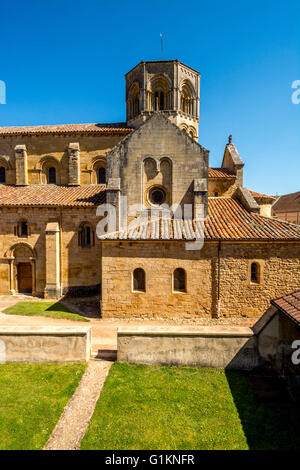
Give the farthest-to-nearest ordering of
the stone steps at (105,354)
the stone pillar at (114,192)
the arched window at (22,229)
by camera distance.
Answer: the arched window at (22,229) → the stone pillar at (114,192) → the stone steps at (105,354)

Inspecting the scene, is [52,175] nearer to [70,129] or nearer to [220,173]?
[70,129]

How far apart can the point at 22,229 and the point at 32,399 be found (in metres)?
13.5

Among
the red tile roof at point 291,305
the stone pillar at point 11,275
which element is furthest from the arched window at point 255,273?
the stone pillar at point 11,275

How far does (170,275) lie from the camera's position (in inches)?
527

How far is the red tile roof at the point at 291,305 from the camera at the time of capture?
705cm

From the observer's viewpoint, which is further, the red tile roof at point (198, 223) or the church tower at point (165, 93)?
the church tower at point (165, 93)

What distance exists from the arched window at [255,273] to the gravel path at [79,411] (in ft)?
27.6

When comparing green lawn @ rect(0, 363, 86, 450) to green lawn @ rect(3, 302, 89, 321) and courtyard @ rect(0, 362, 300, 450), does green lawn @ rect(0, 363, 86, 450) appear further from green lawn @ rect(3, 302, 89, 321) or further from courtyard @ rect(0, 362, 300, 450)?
green lawn @ rect(3, 302, 89, 321)

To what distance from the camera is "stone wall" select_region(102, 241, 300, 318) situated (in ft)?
43.3

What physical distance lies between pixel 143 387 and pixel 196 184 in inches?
422

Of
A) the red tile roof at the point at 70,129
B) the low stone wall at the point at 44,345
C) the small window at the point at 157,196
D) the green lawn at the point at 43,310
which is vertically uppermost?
the red tile roof at the point at 70,129

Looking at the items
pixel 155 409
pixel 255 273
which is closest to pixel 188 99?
pixel 255 273

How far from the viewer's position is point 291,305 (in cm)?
776

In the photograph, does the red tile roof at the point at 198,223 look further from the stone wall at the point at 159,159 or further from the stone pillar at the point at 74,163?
the stone wall at the point at 159,159
